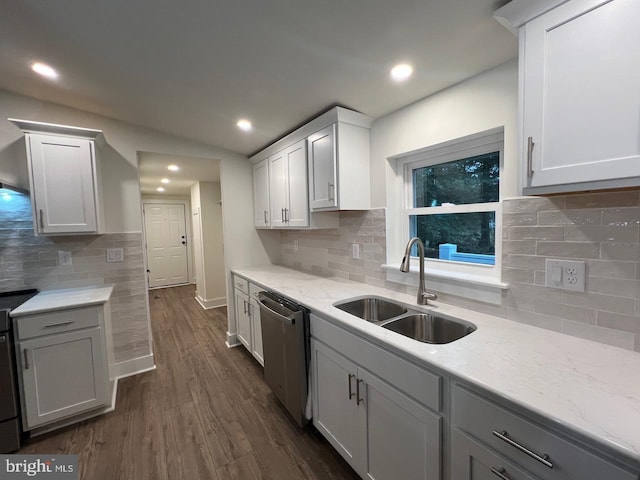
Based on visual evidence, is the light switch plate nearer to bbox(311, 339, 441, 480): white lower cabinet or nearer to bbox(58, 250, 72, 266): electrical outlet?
bbox(58, 250, 72, 266): electrical outlet

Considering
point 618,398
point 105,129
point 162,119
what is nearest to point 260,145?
point 162,119

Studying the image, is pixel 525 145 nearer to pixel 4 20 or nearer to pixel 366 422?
pixel 366 422

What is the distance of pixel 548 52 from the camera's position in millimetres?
1002

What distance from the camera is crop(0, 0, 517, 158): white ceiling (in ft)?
4.01

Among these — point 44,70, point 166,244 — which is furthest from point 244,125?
point 166,244

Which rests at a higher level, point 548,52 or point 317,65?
point 317,65

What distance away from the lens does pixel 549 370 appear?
0.96 metres

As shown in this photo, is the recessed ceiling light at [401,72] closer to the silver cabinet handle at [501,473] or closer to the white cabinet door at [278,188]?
the white cabinet door at [278,188]

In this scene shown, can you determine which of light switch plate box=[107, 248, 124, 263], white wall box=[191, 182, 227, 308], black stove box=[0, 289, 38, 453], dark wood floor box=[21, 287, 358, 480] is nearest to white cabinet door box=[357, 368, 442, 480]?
dark wood floor box=[21, 287, 358, 480]

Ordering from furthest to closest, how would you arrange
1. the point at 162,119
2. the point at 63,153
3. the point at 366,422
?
the point at 162,119
the point at 63,153
the point at 366,422

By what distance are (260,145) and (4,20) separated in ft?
6.13

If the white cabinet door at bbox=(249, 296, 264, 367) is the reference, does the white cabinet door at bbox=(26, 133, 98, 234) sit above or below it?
above

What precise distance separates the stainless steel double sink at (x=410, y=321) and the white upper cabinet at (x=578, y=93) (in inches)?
31.6

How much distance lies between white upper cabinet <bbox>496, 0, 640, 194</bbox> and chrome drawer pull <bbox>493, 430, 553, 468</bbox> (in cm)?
84
